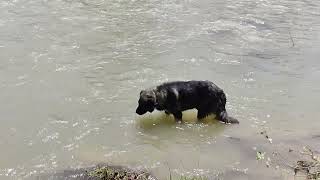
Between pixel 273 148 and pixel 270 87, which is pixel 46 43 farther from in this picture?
pixel 273 148

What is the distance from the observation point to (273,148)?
370 inches

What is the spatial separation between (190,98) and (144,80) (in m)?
1.68

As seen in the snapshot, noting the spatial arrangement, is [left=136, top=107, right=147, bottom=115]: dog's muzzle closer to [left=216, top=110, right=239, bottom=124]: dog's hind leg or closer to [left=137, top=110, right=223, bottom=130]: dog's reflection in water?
[left=137, top=110, right=223, bottom=130]: dog's reflection in water


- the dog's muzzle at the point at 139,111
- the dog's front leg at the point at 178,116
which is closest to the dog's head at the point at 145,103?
the dog's muzzle at the point at 139,111

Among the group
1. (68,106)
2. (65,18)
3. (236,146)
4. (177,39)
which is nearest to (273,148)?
(236,146)

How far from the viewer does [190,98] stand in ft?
35.1

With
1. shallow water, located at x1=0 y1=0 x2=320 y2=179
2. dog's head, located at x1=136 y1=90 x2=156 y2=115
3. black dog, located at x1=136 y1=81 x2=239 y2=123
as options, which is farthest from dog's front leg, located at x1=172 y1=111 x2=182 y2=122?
dog's head, located at x1=136 y1=90 x2=156 y2=115

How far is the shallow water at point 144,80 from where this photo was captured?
8.98 meters

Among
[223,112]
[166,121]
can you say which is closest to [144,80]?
[166,121]

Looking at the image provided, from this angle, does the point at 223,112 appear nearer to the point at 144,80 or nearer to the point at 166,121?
the point at 166,121

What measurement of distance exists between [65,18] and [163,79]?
5686 millimetres

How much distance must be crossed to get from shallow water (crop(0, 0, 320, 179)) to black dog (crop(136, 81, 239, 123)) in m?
0.27

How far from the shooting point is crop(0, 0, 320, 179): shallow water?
8.98 meters

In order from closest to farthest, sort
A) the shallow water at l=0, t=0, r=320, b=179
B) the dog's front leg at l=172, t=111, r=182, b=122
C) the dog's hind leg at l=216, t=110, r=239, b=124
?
the shallow water at l=0, t=0, r=320, b=179, the dog's hind leg at l=216, t=110, r=239, b=124, the dog's front leg at l=172, t=111, r=182, b=122
